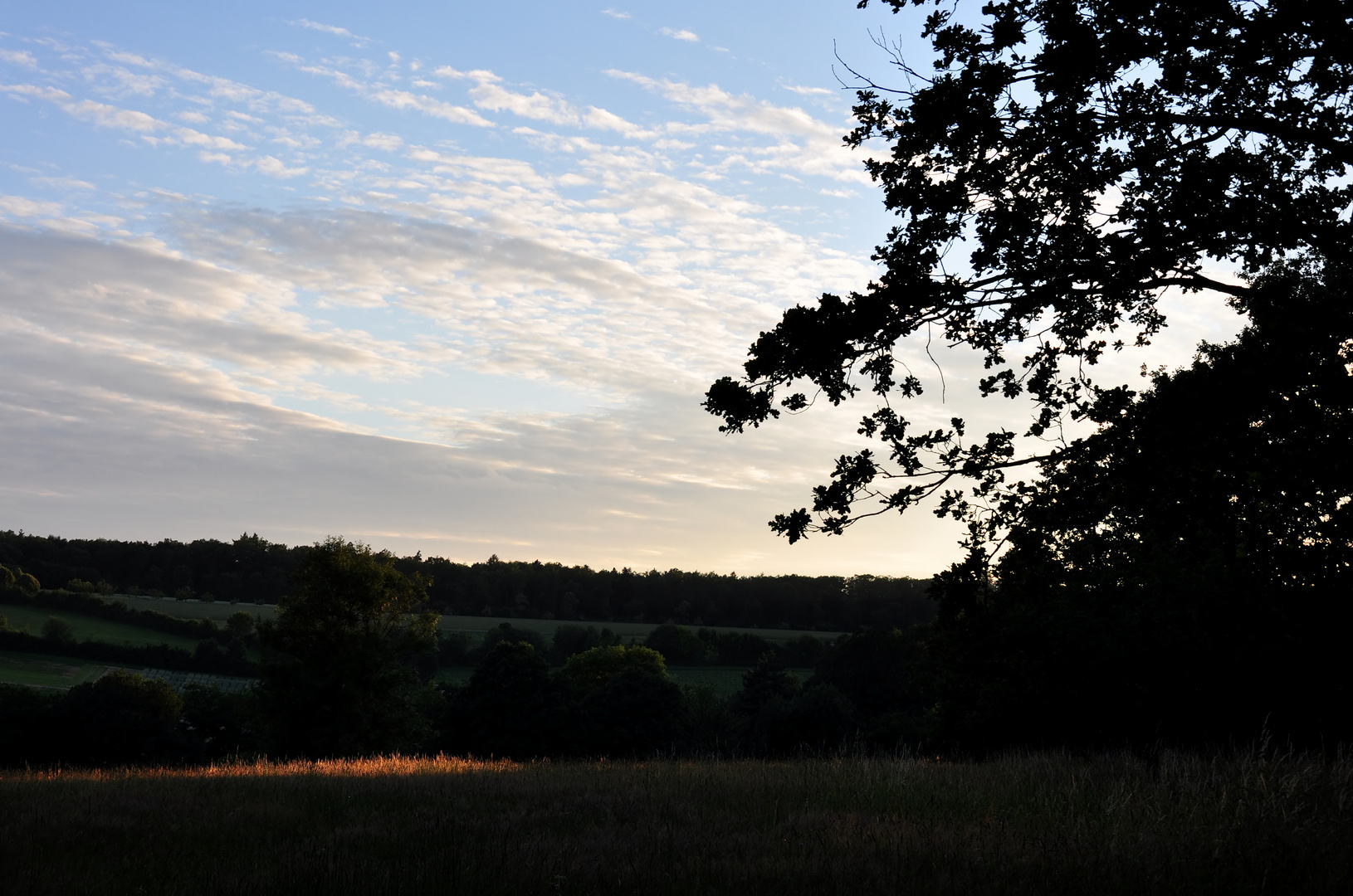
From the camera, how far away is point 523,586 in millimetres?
115688

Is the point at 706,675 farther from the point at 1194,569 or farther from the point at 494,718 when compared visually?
the point at 1194,569

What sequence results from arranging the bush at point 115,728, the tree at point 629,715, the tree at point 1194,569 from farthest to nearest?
the tree at point 629,715, the bush at point 115,728, the tree at point 1194,569

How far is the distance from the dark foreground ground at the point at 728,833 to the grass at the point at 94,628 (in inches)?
3388

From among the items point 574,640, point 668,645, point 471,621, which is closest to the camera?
point 574,640

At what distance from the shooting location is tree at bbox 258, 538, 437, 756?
45812mm

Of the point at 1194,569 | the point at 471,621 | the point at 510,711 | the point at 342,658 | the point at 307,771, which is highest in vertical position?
the point at 1194,569

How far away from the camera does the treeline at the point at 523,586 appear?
101 m

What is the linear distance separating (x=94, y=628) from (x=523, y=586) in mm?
44297

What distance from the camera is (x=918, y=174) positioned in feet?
32.9

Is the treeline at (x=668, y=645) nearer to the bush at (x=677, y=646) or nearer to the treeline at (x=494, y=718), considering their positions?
the bush at (x=677, y=646)

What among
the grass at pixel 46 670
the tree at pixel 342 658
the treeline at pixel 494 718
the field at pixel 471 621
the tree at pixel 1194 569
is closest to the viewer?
the tree at pixel 1194 569

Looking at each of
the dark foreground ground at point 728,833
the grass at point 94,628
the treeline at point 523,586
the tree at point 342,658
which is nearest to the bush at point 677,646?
the treeline at point 523,586

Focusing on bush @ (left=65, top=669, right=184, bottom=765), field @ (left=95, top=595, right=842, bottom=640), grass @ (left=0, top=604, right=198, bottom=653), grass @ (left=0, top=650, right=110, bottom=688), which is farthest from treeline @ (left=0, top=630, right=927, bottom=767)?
field @ (left=95, top=595, right=842, bottom=640)

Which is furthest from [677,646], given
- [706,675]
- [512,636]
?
[512,636]
